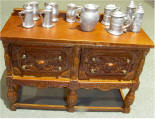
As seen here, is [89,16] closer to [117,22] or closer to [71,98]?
[117,22]

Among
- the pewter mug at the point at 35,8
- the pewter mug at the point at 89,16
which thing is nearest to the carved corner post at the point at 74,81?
the pewter mug at the point at 89,16

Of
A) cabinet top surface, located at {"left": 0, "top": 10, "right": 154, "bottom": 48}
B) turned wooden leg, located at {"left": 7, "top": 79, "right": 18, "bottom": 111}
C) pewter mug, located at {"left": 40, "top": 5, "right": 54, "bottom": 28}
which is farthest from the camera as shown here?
turned wooden leg, located at {"left": 7, "top": 79, "right": 18, "bottom": 111}

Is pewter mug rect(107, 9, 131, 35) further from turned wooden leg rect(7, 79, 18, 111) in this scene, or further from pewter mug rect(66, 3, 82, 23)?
turned wooden leg rect(7, 79, 18, 111)

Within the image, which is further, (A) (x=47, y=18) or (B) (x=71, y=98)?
(B) (x=71, y=98)

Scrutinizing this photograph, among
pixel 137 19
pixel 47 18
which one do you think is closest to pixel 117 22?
pixel 137 19

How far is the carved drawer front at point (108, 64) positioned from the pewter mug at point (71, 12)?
13.1 inches

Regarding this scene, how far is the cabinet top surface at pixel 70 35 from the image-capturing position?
126 centimetres

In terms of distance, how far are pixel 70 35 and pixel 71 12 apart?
256mm

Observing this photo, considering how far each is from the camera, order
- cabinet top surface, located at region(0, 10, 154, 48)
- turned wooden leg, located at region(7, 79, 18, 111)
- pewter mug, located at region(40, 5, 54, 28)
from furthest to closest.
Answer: turned wooden leg, located at region(7, 79, 18, 111) < pewter mug, located at region(40, 5, 54, 28) < cabinet top surface, located at region(0, 10, 154, 48)


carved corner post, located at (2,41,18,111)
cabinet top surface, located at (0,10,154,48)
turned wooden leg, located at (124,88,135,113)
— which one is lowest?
turned wooden leg, located at (124,88,135,113)

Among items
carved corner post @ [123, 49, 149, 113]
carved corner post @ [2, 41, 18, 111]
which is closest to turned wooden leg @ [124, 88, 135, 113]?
carved corner post @ [123, 49, 149, 113]

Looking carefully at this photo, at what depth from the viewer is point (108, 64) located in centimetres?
138

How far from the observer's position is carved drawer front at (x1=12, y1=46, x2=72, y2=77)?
4.33 ft

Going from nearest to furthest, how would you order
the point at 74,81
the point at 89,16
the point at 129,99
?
the point at 89,16 < the point at 74,81 < the point at 129,99
